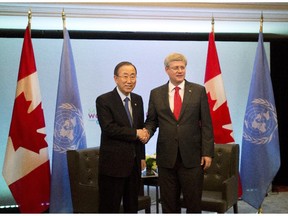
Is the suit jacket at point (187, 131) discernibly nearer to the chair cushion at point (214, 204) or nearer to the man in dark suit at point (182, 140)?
the man in dark suit at point (182, 140)

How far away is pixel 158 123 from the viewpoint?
277 cm

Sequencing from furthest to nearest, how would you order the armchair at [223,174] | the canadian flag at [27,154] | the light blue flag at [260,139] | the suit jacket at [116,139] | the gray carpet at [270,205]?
1. the gray carpet at [270,205]
2. the light blue flag at [260,139]
3. the canadian flag at [27,154]
4. the armchair at [223,174]
5. the suit jacket at [116,139]

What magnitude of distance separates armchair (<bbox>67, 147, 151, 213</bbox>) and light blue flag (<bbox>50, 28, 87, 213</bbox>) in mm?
240

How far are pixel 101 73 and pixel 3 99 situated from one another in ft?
4.01

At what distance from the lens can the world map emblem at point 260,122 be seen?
4.21m

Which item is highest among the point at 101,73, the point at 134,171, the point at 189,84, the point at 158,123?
the point at 101,73

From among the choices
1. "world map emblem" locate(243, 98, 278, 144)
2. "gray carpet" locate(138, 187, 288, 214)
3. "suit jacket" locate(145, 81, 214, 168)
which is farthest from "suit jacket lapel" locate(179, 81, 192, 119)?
"gray carpet" locate(138, 187, 288, 214)

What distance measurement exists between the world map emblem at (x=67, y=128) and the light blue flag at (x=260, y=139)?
1909 mm

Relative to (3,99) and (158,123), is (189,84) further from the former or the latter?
(3,99)

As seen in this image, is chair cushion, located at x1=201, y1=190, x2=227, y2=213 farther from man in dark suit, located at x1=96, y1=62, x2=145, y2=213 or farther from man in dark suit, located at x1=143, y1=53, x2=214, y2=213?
man in dark suit, located at x1=96, y1=62, x2=145, y2=213

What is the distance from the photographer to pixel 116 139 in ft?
8.74

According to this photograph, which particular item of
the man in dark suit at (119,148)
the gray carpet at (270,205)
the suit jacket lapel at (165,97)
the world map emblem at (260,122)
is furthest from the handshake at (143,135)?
the world map emblem at (260,122)

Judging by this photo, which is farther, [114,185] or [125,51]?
[125,51]

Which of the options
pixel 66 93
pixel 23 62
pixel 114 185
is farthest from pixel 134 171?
pixel 23 62
